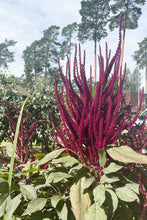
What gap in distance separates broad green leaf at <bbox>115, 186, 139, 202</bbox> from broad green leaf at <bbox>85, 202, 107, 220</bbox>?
11 centimetres

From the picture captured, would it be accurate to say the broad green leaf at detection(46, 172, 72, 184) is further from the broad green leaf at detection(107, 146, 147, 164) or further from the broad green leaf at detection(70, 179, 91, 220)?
the broad green leaf at detection(107, 146, 147, 164)

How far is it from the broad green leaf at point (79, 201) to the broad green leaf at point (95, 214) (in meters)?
0.03

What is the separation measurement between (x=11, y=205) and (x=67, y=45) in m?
45.3

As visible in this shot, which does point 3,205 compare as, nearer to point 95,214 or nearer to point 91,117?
point 95,214

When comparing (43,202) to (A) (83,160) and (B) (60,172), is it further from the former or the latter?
(A) (83,160)

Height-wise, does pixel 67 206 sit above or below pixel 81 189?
below

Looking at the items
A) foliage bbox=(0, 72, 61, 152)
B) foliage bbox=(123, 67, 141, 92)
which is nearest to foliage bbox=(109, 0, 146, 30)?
foliage bbox=(0, 72, 61, 152)

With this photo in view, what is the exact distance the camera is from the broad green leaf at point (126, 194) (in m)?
1.00

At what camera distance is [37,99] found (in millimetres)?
6770

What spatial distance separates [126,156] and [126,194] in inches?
6.7

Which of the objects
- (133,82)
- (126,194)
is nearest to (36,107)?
(126,194)

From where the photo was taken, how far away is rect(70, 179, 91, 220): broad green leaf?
103 centimetres

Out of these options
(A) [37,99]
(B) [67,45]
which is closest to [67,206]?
(A) [37,99]

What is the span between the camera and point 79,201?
3.46 ft
